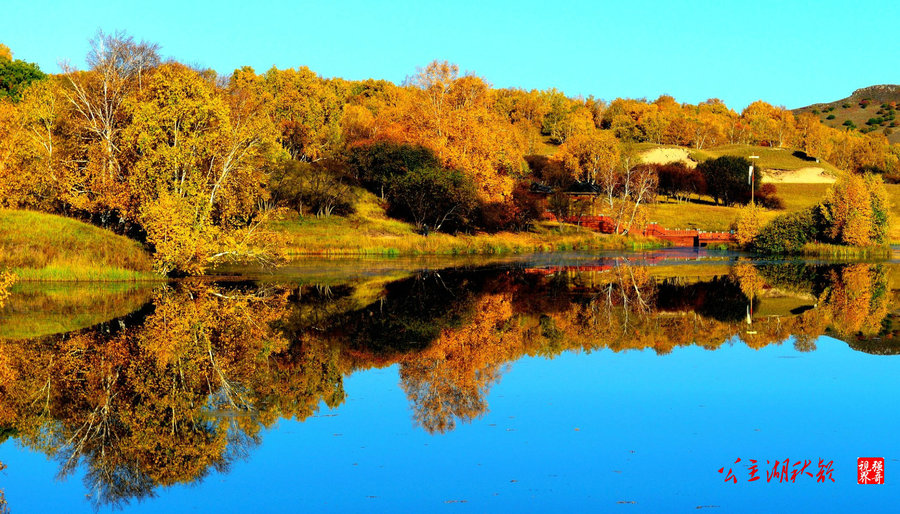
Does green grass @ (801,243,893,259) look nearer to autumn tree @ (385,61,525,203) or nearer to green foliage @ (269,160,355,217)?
autumn tree @ (385,61,525,203)

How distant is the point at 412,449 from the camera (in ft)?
38.5

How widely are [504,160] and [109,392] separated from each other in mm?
50779

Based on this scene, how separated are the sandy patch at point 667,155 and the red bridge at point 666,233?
145ft

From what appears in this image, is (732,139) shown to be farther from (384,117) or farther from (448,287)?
(448,287)

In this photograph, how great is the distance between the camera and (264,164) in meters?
54.2

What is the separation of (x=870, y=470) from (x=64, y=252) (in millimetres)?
29376

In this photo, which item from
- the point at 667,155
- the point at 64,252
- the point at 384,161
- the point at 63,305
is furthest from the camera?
the point at 667,155

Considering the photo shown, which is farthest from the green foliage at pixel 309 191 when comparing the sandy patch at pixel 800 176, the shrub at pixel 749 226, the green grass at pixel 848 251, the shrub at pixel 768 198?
the sandy patch at pixel 800 176

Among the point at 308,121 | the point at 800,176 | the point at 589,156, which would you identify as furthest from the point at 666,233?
the point at 800,176

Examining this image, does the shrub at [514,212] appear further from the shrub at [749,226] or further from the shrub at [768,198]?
the shrub at [768,198]

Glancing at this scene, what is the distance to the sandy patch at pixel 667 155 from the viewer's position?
111938mm

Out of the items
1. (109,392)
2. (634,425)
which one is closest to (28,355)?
(109,392)

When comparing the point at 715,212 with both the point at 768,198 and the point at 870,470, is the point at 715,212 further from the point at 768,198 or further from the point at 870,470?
the point at 870,470

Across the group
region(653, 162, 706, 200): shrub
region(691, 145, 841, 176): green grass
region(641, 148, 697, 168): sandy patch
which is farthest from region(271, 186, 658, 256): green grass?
region(691, 145, 841, 176): green grass
